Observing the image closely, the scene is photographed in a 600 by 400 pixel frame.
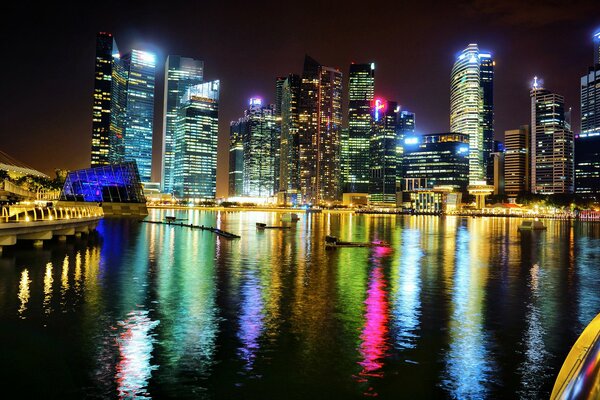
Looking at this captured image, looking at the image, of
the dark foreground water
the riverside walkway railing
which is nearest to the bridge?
the riverside walkway railing

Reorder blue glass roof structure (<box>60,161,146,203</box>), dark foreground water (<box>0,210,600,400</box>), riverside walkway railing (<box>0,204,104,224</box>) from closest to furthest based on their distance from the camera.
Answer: dark foreground water (<box>0,210,600,400</box>)
riverside walkway railing (<box>0,204,104,224</box>)
blue glass roof structure (<box>60,161,146,203</box>)

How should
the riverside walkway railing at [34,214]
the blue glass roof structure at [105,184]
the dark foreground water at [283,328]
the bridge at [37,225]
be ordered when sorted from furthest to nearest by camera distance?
the blue glass roof structure at [105,184] → the riverside walkway railing at [34,214] → the bridge at [37,225] → the dark foreground water at [283,328]

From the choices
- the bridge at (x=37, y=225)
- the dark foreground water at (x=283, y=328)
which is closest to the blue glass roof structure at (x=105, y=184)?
the bridge at (x=37, y=225)

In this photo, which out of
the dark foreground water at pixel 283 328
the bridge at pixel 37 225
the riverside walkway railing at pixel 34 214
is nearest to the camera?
the dark foreground water at pixel 283 328

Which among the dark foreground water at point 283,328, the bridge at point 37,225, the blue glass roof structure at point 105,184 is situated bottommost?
the dark foreground water at point 283,328

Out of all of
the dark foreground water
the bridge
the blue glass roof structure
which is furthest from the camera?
the blue glass roof structure

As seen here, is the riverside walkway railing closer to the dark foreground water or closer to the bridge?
the bridge

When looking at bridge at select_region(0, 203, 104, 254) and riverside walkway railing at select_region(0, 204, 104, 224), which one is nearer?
bridge at select_region(0, 203, 104, 254)

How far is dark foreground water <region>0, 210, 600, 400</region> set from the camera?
495 inches

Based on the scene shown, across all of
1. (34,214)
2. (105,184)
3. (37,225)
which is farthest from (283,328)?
(105,184)

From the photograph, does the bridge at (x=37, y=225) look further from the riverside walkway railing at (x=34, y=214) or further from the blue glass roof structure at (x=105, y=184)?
the blue glass roof structure at (x=105, y=184)

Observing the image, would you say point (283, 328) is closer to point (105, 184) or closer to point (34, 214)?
point (34, 214)

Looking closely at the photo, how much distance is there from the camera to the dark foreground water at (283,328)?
12578 millimetres

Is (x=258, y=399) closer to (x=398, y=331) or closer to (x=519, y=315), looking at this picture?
(x=398, y=331)
